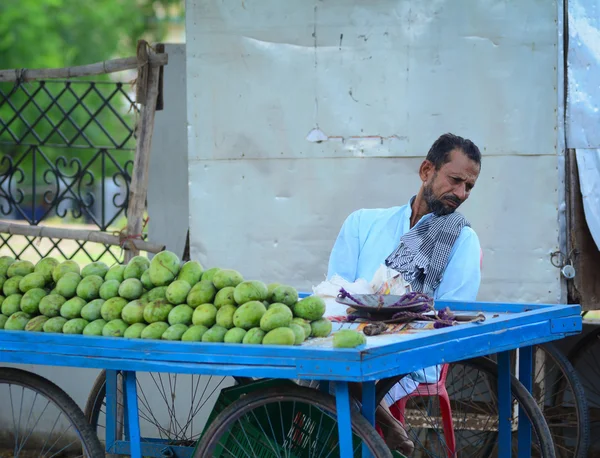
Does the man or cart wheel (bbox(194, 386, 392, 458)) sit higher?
the man

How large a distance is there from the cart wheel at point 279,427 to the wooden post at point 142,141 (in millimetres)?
2144

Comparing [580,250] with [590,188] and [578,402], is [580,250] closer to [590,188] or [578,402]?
[590,188]

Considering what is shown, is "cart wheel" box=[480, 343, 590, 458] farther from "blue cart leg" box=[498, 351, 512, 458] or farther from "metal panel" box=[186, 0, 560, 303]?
"blue cart leg" box=[498, 351, 512, 458]

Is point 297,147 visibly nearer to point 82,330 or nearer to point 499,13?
point 499,13

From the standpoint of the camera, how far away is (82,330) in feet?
9.35

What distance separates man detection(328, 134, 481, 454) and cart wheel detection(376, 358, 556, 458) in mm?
230

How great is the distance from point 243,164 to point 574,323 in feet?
7.05

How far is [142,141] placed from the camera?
4.88 metres

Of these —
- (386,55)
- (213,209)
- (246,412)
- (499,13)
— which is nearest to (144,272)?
(246,412)

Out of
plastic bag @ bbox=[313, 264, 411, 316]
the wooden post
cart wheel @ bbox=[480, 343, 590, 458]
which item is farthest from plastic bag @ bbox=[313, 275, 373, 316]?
the wooden post

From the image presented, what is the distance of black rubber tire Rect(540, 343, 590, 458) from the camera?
14.7ft

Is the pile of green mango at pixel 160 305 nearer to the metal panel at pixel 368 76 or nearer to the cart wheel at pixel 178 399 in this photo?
the metal panel at pixel 368 76

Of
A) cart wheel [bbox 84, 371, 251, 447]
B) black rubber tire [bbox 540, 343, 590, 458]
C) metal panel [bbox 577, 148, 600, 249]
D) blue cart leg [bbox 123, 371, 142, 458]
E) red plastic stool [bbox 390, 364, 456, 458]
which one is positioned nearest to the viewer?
blue cart leg [bbox 123, 371, 142, 458]

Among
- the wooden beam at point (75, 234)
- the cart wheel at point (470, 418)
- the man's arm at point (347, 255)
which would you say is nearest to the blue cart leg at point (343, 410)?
the cart wheel at point (470, 418)
